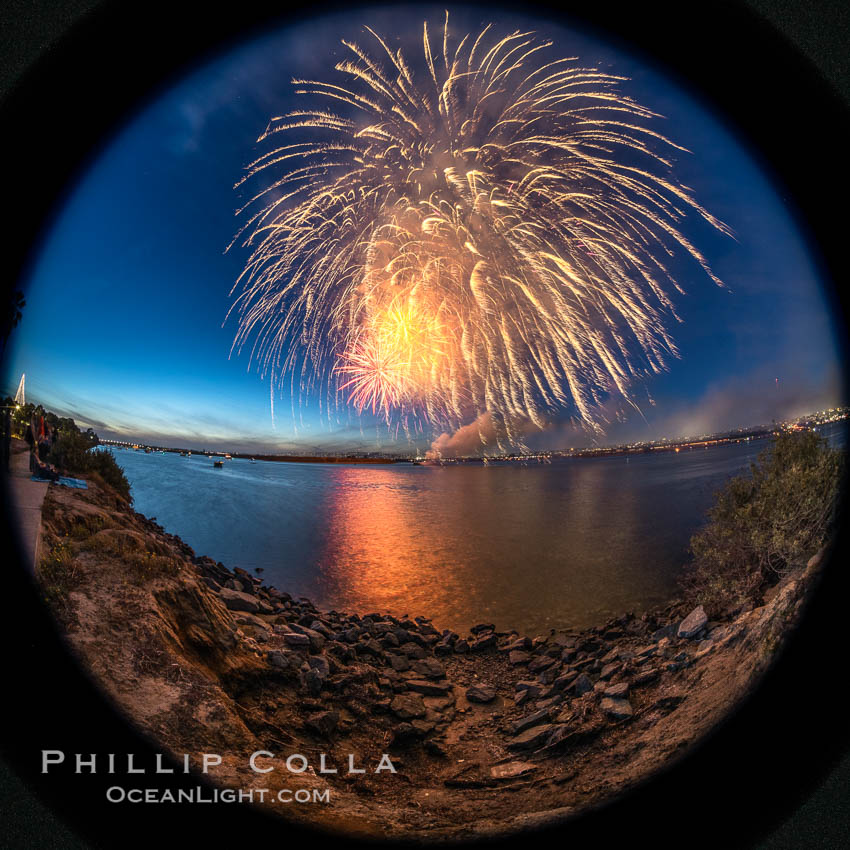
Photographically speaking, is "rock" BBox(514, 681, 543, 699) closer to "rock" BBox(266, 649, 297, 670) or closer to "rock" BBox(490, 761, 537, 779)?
"rock" BBox(490, 761, 537, 779)

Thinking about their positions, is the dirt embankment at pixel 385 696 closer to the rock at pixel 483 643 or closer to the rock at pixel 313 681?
the rock at pixel 313 681

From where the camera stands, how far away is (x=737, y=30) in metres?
2.68

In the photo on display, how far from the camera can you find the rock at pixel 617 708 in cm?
438

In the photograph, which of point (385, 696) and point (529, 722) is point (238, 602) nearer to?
point (385, 696)

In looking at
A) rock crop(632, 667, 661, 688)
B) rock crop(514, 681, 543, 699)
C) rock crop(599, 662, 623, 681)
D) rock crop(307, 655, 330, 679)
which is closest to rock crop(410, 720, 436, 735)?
rock crop(307, 655, 330, 679)

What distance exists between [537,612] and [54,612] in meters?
11.2

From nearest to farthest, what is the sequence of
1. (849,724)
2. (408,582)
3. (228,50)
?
(849,724) → (228,50) → (408,582)

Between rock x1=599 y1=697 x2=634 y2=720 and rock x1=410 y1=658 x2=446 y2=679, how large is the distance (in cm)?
292

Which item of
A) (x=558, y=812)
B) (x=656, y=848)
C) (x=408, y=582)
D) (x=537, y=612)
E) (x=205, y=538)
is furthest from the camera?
(x=205, y=538)

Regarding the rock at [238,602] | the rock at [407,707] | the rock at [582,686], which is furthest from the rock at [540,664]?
the rock at [238,602]

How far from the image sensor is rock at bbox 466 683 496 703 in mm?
5746

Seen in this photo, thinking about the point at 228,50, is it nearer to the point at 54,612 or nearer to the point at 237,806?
the point at 54,612

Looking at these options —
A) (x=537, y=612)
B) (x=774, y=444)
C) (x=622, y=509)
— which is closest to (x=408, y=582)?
(x=537, y=612)

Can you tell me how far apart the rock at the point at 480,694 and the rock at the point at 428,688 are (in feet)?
A: 1.18
